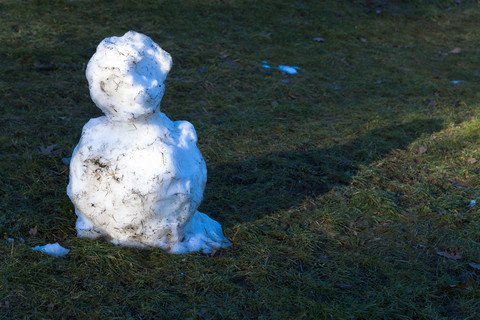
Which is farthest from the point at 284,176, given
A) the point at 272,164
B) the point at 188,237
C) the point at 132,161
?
the point at 132,161

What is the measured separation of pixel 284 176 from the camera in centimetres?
503

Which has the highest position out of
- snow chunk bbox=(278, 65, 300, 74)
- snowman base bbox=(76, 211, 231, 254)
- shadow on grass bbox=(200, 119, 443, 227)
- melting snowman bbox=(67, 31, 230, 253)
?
melting snowman bbox=(67, 31, 230, 253)

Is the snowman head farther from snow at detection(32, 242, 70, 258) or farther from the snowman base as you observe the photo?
snow at detection(32, 242, 70, 258)

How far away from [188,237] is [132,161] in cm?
71

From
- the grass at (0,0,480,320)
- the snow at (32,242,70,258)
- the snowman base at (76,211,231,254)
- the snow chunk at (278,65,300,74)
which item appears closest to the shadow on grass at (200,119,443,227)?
the grass at (0,0,480,320)

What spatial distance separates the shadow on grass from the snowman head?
1273 mm

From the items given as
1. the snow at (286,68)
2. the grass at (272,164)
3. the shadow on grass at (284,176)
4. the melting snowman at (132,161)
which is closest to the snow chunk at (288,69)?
the snow at (286,68)

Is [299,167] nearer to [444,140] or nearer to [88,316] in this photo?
[444,140]

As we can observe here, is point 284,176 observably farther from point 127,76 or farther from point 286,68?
point 286,68

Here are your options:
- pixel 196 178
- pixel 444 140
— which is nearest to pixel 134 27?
pixel 444 140

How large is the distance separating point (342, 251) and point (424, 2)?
32.8ft

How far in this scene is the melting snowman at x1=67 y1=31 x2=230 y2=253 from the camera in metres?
3.29

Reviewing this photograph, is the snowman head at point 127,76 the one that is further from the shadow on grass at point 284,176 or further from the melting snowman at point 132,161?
the shadow on grass at point 284,176

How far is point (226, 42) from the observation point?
873 centimetres
